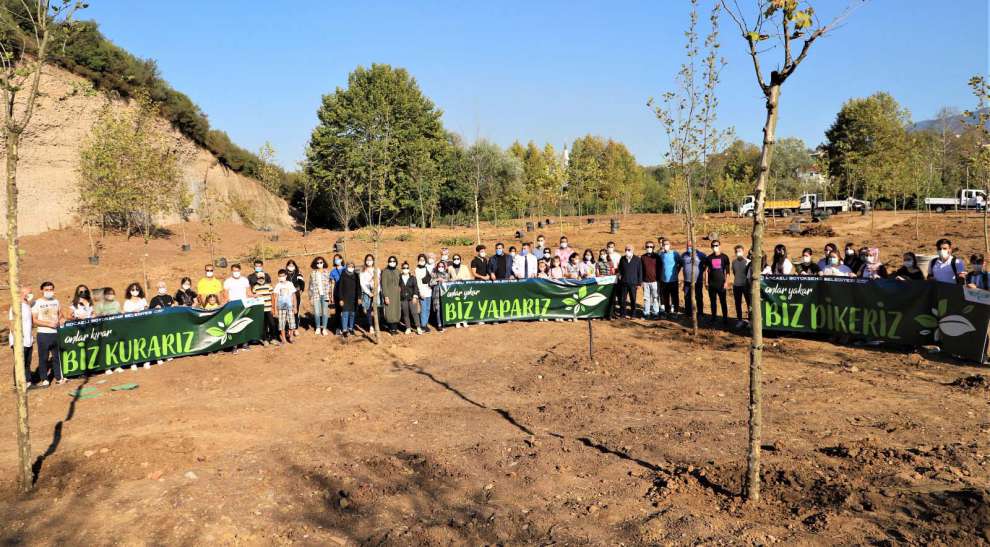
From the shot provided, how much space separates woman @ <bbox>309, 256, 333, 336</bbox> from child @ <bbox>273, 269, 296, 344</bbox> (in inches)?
19.2

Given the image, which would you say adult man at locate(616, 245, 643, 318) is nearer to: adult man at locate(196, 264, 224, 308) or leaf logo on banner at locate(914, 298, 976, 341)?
leaf logo on banner at locate(914, 298, 976, 341)

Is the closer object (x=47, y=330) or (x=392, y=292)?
(x=47, y=330)

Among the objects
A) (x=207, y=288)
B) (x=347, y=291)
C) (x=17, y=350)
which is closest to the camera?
(x=17, y=350)

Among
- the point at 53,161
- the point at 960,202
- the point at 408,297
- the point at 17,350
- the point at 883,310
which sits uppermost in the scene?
the point at 53,161

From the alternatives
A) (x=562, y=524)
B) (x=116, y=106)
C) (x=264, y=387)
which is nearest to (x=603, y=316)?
(x=264, y=387)

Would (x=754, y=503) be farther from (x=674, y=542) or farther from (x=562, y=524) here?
(x=562, y=524)

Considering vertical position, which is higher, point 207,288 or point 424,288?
point 207,288

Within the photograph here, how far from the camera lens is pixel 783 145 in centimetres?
7362

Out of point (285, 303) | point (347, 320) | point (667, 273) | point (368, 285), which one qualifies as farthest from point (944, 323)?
point (285, 303)

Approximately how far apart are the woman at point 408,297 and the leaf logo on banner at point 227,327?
3.39m

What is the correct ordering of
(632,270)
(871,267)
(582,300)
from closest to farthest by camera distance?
(871,267), (632,270), (582,300)

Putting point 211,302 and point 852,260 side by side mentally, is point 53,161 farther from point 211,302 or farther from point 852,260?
point 852,260

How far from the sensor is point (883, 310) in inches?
516

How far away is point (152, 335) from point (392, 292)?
5.34 meters
